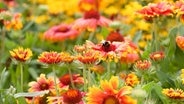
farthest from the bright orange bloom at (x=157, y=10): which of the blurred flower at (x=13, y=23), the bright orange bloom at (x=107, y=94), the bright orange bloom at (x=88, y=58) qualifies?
the blurred flower at (x=13, y=23)

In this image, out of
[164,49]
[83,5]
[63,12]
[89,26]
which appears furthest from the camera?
[63,12]

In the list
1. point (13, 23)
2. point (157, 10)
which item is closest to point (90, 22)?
point (13, 23)

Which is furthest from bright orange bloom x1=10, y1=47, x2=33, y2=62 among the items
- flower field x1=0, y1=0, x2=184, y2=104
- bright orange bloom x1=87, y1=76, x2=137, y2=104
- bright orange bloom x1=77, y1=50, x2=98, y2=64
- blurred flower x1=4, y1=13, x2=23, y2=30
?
blurred flower x1=4, y1=13, x2=23, y2=30

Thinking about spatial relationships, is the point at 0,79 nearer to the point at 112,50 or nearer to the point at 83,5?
the point at 112,50

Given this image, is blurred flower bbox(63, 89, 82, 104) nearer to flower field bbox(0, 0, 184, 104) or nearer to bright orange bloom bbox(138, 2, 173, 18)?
flower field bbox(0, 0, 184, 104)

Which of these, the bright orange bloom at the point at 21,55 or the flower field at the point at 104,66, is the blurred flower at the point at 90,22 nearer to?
the flower field at the point at 104,66

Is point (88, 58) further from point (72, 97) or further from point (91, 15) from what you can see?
point (91, 15)

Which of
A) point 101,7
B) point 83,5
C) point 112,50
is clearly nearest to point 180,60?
point 112,50

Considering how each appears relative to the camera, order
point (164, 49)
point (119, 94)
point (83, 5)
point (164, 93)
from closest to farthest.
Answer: point (119, 94)
point (164, 93)
point (164, 49)
point (83, 5)
